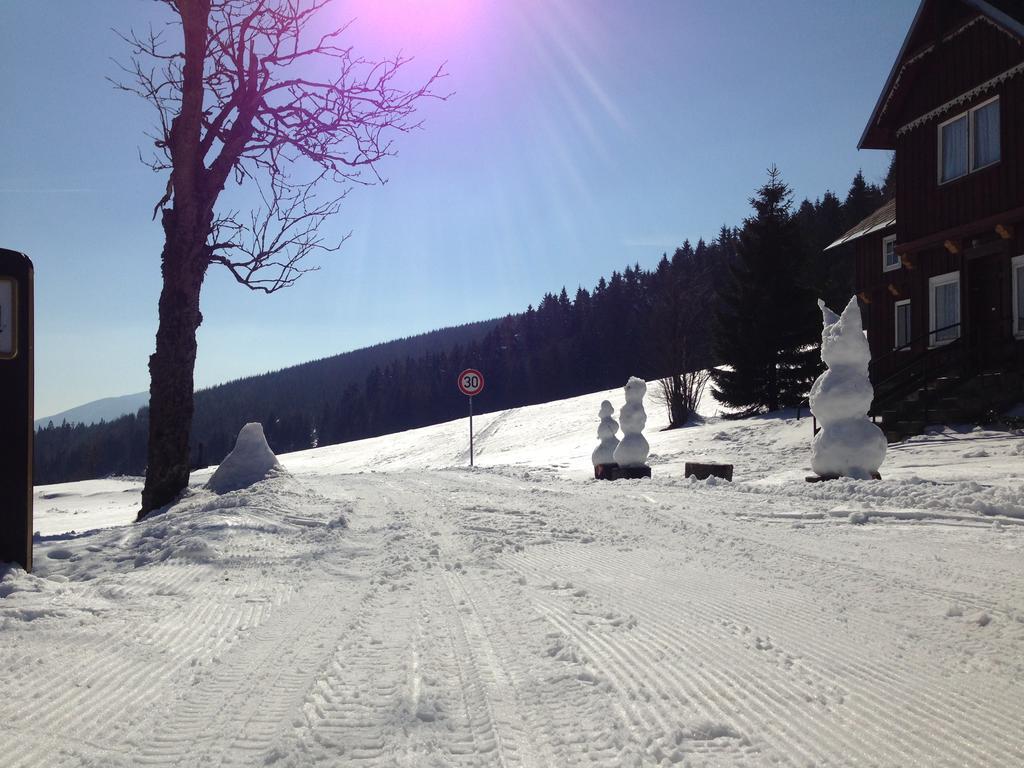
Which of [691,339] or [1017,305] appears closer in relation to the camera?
[1017,305]

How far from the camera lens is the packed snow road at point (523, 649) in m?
2.33

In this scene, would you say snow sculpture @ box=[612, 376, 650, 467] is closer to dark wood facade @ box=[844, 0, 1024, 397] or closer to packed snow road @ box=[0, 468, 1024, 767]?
dark wood facade @ box=[844, 0, 1024, 397]

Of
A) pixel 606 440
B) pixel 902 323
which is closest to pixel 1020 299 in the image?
pixel 902 323

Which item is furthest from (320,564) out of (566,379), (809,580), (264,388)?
(264,388)

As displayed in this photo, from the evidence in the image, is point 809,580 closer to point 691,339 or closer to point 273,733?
point 273,733

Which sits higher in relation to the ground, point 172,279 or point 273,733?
point 172,279

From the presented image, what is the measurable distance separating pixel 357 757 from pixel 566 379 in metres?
85.5

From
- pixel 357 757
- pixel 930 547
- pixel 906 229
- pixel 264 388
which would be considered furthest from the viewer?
pixel 264 388

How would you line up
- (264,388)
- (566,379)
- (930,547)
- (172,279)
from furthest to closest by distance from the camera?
(264,388)
(566,379)
(172,279)
(930,547)

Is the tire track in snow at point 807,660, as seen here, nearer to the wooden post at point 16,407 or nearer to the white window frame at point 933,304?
the wooden post at point 16,407

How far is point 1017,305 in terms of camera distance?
48.2 feet

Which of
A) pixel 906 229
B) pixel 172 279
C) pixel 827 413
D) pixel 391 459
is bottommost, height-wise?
→ pixel 391 459

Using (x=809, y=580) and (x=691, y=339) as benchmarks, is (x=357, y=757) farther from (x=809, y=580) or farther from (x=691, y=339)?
(x=691, y=339)

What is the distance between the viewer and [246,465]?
33.0 feet
